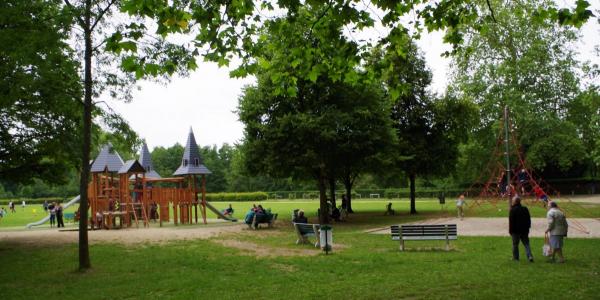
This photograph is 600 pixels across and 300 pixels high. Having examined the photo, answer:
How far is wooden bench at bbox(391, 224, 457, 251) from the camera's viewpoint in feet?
53.4

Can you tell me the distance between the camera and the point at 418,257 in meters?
14.8

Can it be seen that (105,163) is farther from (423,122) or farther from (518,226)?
(518,226)

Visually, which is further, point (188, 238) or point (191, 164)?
point (191, 164)

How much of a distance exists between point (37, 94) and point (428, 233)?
1274 cm

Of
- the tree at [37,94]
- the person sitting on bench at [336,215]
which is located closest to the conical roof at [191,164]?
the person sitting on bench at [336,215]

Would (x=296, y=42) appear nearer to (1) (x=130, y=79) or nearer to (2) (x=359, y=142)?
(1) (x=130, y=79)

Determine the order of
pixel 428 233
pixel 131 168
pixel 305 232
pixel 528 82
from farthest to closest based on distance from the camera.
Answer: pixel 528 82
pixel 131 168
pixel 305 232
pixel 428 233

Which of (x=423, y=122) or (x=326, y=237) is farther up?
(x=423, y=122)

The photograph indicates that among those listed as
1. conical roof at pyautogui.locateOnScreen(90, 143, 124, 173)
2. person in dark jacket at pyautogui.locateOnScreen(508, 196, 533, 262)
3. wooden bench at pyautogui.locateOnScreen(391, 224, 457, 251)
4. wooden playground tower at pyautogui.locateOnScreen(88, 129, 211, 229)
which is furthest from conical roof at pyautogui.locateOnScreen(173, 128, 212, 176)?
person in dark jacket at pyautogui.locateOnScreen(508, 196, 533, 262)

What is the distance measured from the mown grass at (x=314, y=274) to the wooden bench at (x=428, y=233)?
0.39m

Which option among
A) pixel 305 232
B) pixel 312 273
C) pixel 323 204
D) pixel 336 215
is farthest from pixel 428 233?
pixel 336 215

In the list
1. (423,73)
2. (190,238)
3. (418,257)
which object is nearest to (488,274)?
(418,257)

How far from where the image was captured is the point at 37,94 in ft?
57.3

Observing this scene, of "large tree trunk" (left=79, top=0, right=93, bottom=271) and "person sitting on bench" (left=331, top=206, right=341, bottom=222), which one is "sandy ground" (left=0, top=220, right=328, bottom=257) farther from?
"person sitting on bench" (left=331, top=206, right=341, bottom=222)
